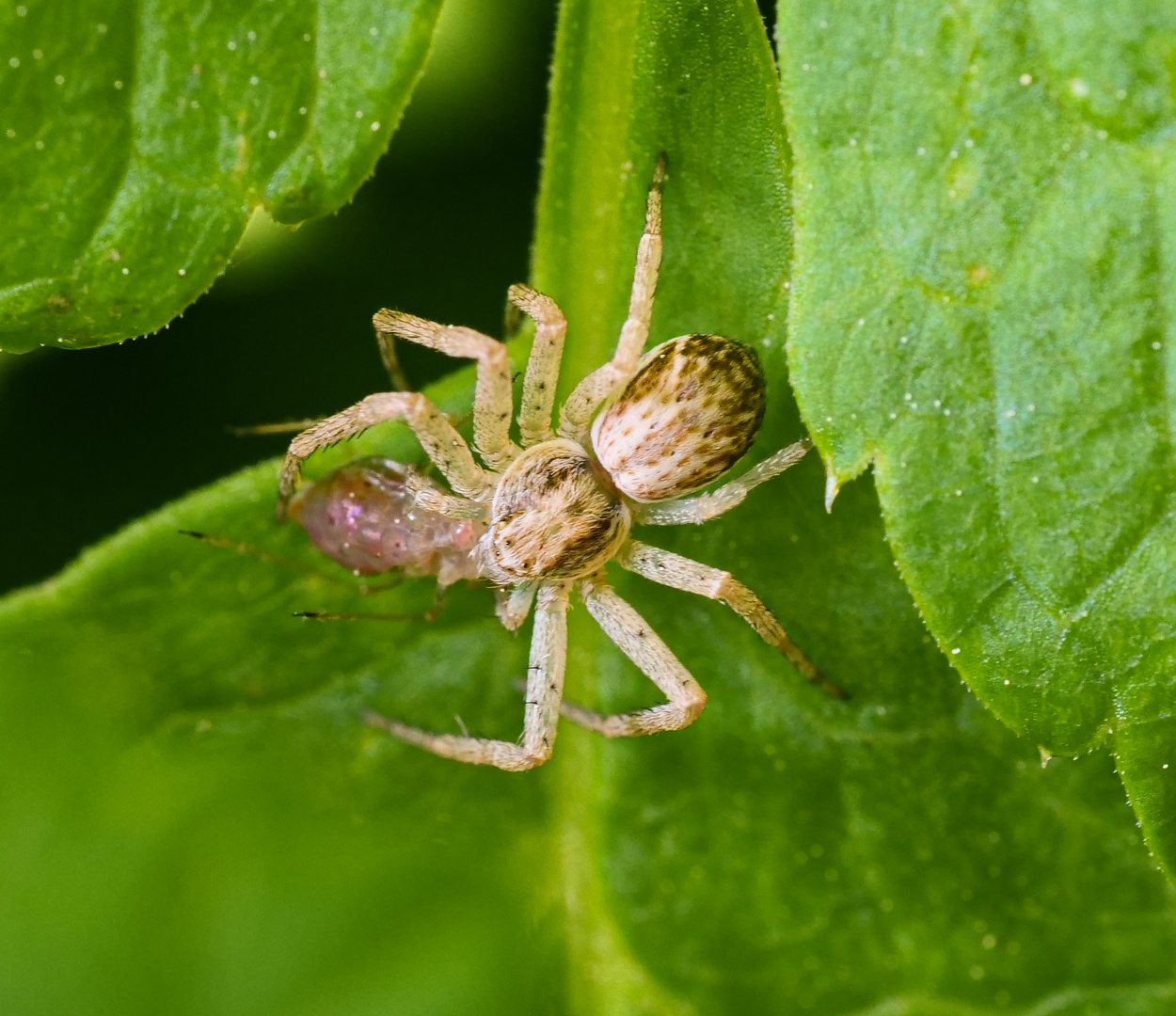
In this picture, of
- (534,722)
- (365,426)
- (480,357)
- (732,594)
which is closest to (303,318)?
(365,426)

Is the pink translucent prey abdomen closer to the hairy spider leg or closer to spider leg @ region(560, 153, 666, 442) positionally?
the hairy spider leg

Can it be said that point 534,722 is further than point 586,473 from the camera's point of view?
No

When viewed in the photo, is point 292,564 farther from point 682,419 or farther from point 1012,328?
point 1012,328

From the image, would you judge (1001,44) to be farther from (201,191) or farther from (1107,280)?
(201,191)

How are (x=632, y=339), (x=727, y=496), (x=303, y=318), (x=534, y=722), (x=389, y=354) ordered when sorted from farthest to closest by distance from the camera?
(x=303, y=318)
(x=389, y=354)
(x=534, y=722)
(x=727, y=496)
(x=632, y=339)

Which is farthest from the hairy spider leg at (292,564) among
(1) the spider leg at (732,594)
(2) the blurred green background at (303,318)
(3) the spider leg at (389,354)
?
(2) the blurred green background at (303,318)

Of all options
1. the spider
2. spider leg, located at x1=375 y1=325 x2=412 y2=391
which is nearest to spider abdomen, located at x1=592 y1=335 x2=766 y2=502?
the spider
